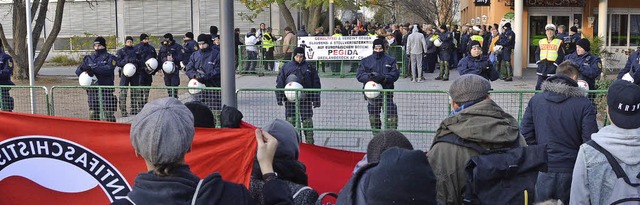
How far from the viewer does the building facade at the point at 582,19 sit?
26.3 m

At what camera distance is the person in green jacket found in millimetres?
4148

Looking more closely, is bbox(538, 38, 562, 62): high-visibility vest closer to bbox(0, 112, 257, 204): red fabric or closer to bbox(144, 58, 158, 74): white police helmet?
bbox(144, 58, 158, 74): white police helmet

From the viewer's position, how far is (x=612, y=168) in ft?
14.4

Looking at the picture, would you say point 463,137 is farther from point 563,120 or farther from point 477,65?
point 477,65

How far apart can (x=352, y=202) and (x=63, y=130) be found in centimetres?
314

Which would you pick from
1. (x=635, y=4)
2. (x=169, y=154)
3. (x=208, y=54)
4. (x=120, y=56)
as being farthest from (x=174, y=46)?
(x=635, y=4)

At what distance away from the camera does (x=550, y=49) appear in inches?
668

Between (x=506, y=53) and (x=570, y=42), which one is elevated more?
(x=570, y=42)

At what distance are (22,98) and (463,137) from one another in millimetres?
8601

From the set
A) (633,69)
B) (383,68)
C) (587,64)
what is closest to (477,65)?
(383,68)

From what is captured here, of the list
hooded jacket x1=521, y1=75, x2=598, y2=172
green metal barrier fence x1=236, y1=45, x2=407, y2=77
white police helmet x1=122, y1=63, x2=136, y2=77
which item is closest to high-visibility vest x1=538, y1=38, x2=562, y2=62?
green metal barrier fence x1=236, y1=45, x2=407, y2=77

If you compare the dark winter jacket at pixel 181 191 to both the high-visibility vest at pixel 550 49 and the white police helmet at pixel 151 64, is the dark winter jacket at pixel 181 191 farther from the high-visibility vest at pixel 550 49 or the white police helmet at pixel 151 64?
the high-visibility vest at pixel 550 49

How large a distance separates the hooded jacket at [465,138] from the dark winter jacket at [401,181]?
103 centimetres

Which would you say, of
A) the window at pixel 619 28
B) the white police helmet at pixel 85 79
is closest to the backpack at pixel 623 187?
the white police helmet at pixel 85 79
